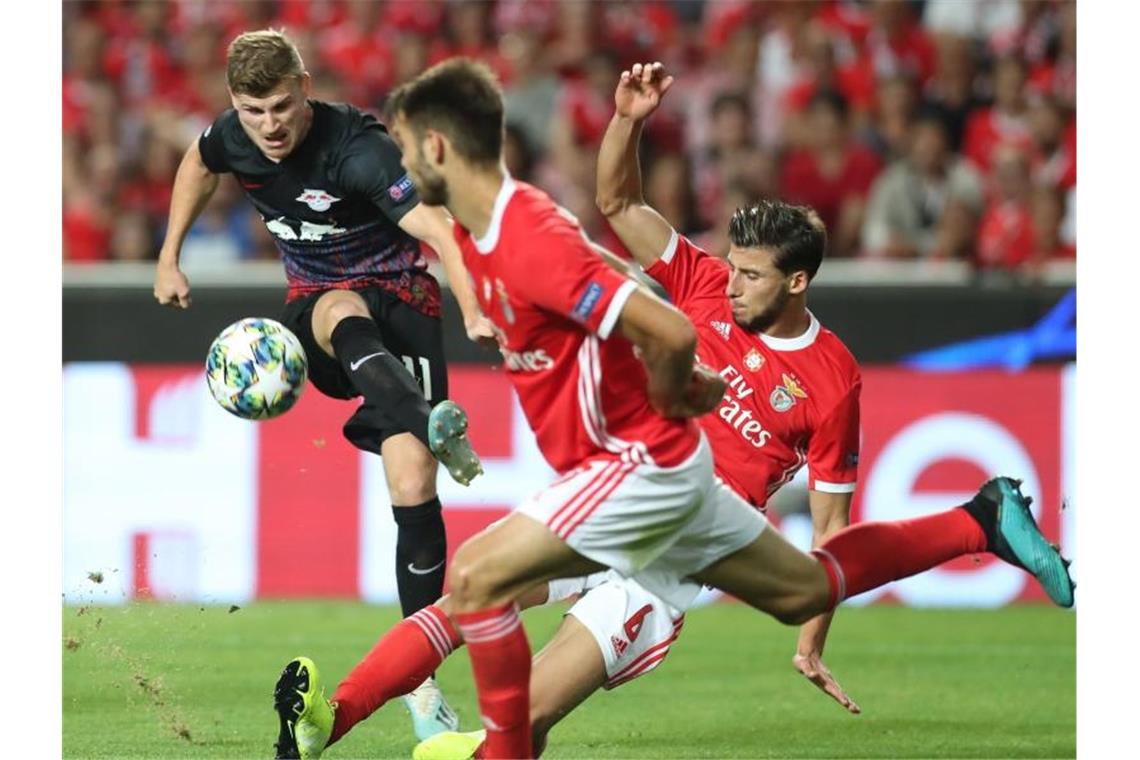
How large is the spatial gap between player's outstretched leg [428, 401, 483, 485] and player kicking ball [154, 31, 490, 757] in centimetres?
23

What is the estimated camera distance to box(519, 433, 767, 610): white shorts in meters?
4.82

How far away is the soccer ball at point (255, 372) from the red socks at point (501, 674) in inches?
72.3

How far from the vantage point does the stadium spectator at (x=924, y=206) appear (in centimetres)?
1212

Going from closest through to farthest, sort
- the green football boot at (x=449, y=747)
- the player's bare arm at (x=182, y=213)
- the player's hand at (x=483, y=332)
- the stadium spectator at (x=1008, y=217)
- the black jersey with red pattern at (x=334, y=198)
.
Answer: the player's hand at (x=483, y=332)
the green football boot at (x=449, y=747)
the black jersey with red pattern at (x=334, y=198)
the player's bare arm at (x=182, y=213)
the stadium spectator at (x=1008, y=217)

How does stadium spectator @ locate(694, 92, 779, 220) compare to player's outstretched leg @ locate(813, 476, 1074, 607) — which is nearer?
player's outstretched leg @ locate(813, 476, 1074, 607)

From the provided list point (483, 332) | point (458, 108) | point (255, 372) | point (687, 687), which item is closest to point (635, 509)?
point (483, 332)

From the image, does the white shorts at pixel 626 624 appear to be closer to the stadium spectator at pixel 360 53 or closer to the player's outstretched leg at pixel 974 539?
the player's outstretched leg at pixel 974 539

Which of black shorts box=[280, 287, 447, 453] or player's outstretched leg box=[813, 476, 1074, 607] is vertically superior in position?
black shorts box=[280, 287, 447, 453]

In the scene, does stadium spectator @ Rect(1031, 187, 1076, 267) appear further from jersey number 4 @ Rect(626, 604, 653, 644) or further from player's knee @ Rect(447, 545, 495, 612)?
player's knee @ Rect(447, 545, 495, 612)

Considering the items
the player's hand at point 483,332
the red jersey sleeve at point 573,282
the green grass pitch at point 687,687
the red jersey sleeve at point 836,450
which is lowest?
the green grass pitch at point 687,687

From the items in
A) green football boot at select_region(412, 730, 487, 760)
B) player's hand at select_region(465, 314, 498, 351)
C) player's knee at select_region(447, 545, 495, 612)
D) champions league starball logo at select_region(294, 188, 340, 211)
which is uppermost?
champions league starball logo at select_region(294, 188, 340, 211)

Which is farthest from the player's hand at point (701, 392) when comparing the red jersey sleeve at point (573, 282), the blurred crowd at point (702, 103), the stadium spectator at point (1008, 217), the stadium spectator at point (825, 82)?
the stadium spectator at point (825, 82)

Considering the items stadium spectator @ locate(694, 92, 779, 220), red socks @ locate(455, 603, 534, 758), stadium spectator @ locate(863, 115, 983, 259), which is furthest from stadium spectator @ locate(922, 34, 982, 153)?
red socks @ locate(455, 603, 534, 758)

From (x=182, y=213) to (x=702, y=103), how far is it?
6690 millimetres
